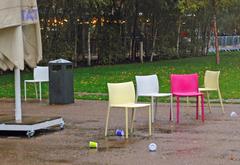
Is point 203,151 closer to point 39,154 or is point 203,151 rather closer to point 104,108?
point 39,154

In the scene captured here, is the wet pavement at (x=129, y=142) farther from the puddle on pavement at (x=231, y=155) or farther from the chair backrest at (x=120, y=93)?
the chair backrest at (x=120, y=93)

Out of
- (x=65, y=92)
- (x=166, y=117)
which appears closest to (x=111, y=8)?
(x=65, y=92)

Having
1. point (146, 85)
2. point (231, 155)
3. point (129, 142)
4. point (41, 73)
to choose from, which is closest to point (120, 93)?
point (129, 142)

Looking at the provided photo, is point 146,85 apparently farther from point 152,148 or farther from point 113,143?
point 152,148

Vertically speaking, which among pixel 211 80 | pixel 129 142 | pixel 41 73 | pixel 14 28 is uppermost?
pixel 14 28

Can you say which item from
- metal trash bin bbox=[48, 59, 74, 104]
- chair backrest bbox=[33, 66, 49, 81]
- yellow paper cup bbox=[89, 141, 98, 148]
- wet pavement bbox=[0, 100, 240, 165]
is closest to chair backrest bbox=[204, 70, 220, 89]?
wet pavement bbox=[0, 100, 240, 165]

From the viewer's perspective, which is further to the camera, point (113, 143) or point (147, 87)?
point (147, 87)

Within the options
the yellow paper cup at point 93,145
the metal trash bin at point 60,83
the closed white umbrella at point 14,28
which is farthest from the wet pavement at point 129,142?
the metal trash bin at point 60,83

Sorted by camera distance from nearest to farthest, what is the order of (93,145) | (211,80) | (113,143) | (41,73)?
(93,145) < (113,143) < (211,80) < (41,73)

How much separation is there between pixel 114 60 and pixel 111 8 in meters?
3.25

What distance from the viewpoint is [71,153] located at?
9.70 m

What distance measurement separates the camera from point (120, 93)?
38.0 ft

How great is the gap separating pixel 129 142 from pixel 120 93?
1.24 m

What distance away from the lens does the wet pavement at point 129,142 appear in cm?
915
